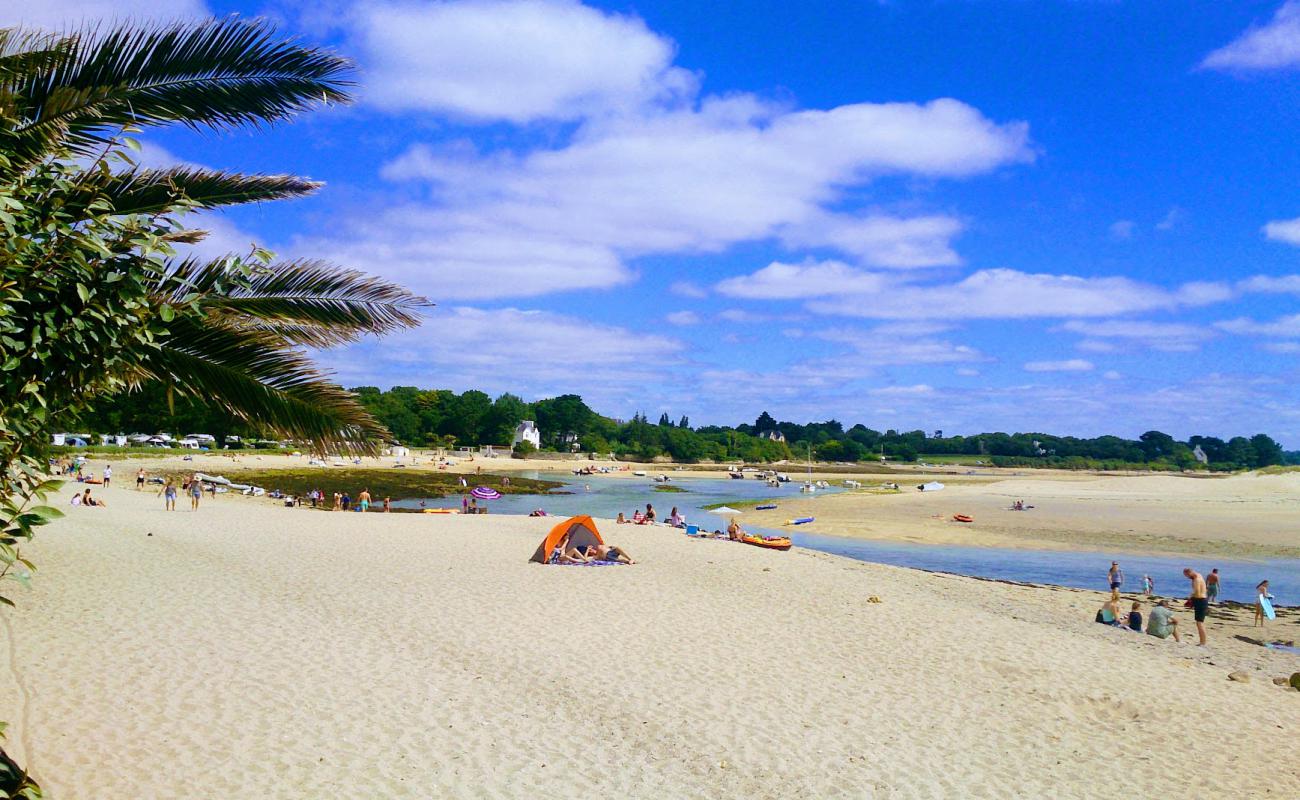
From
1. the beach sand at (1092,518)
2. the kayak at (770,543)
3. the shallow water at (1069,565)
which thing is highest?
the kayak at (770,543)

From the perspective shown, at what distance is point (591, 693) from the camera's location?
29.6ft

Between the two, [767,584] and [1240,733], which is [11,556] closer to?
[1240,733]

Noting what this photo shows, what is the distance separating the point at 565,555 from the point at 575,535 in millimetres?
701

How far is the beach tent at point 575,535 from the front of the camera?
18219mm

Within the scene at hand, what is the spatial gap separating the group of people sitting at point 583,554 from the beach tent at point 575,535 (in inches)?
3.5

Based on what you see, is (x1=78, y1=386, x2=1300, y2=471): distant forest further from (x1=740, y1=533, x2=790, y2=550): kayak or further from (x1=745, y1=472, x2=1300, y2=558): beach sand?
(x1=740, y1=533, x2=790, y2=550): kayak

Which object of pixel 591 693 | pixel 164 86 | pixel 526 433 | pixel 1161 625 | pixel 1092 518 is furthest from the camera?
pixel 526 433

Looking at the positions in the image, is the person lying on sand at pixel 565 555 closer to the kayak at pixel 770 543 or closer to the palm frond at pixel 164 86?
the kayak at pixel 770 543

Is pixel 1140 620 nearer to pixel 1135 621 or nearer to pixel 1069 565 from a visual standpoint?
pixel 1135 621

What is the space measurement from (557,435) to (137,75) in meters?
150

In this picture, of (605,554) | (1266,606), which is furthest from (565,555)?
(1266,606)

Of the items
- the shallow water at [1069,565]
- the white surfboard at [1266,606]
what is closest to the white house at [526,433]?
the shallow water at [1069,565]

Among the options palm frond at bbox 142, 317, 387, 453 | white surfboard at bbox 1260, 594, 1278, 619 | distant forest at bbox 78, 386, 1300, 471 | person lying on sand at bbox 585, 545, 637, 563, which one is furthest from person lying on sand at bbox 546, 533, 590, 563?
distant forest at bbox 78, 386, 1300, 471

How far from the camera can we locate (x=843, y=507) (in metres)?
51.9
